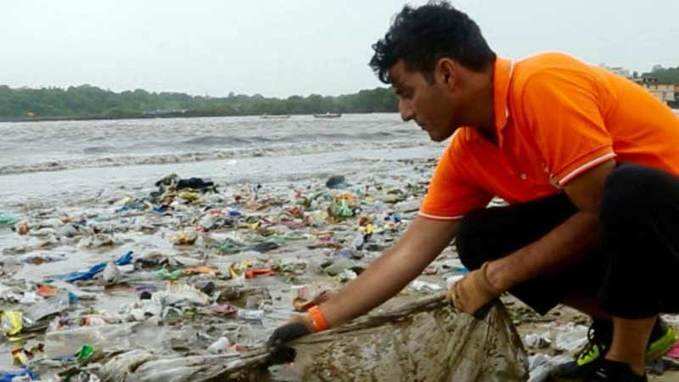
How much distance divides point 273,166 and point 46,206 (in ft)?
22.5

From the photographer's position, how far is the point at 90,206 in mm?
9984

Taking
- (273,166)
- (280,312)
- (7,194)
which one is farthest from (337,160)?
(280,312)

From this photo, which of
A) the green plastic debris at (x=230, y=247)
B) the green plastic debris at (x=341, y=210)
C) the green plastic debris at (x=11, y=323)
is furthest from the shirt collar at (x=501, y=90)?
the green plastic debris at (x=341, y=210)

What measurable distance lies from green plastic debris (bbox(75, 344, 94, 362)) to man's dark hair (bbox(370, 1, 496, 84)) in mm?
1872

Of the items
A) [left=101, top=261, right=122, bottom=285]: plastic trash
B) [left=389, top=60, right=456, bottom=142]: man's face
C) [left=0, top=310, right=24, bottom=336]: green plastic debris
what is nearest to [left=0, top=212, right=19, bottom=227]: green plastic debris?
[left=101, top=261, right=122, bottom=285]: plastic trash

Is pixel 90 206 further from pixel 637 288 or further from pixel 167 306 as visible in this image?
pixel 637 288

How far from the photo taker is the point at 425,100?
2229 mm

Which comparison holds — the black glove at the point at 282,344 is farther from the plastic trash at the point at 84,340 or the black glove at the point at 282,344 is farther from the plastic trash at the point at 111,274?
the plastic trash at the point at 111,274

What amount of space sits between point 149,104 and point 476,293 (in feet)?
228

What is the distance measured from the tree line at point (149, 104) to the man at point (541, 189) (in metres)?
46.2

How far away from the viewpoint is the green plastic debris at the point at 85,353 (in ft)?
10.4

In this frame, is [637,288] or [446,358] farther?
[446,358]

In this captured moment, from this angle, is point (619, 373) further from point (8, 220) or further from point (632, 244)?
point (8, 220)

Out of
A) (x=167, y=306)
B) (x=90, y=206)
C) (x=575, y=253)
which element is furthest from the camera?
(x=90, y=206)
